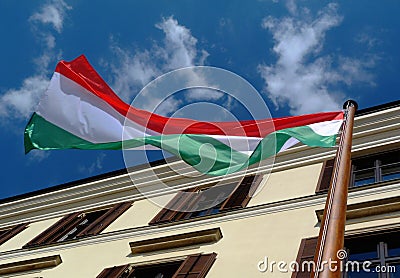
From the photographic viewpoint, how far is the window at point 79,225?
1090 centimetres

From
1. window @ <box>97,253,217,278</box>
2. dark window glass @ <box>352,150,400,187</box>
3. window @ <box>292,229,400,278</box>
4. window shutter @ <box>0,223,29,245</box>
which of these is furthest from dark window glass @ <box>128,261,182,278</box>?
window shutter @ <box>0,223,29,245</box>

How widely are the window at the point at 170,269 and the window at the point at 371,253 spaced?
140 centimetres

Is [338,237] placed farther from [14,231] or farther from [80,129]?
[14,231]

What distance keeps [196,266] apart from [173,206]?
132 inches

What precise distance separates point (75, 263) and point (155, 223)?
1.63 meters

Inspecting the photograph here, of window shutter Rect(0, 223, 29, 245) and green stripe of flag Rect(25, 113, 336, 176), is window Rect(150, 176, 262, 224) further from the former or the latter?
window shutter Rect(0, 223, 29, 245)

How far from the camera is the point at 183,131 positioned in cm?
760

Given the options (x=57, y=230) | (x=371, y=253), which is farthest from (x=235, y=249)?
(x=57, y=230)

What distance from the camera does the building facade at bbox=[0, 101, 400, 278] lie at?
6953 mm

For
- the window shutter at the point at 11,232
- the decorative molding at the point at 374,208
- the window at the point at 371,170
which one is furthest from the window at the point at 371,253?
the window shutter at the point at 11,232

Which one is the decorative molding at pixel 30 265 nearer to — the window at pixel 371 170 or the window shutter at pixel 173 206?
the window shutter at pixel 173 206

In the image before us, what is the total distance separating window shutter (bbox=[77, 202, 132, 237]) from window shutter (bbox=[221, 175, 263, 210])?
9.28 ft

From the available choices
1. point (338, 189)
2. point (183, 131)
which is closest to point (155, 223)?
point (183, 131)

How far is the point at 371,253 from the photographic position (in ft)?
21.5
